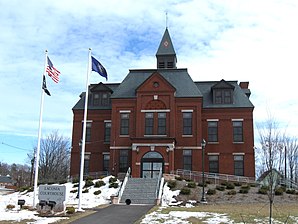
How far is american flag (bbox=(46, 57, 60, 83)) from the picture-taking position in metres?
25.4

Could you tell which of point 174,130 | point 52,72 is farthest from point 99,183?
point 52,72

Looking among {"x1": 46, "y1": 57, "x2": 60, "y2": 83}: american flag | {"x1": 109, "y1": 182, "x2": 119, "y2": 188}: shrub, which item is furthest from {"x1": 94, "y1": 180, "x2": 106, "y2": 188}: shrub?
{"x1": 46, "y1": 57, "x2": 60, "y2": 83}: american flag

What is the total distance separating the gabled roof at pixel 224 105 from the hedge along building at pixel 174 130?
0.12 meters

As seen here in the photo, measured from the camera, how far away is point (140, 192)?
32.4 meters

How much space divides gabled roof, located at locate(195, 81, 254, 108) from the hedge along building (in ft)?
0.38

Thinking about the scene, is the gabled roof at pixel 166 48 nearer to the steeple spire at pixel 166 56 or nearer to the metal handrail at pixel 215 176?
the steeple spire at pixel 166 56

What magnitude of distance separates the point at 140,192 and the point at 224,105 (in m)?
17.5

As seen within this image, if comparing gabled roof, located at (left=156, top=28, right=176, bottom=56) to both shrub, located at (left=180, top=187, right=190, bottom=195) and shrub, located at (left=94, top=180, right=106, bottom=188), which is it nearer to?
shrub, located at (left=94, top=180, right=106, bottom=188)

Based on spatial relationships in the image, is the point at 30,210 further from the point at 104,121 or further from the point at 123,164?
the point at 104,121

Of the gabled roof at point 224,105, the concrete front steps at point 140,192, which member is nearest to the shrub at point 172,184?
the concrete front steps at point 140,192

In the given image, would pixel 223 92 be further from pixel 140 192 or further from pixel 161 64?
pixel 140 192

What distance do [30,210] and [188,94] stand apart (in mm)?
25558

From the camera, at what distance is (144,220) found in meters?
18.5

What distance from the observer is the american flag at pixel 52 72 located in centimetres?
2541
